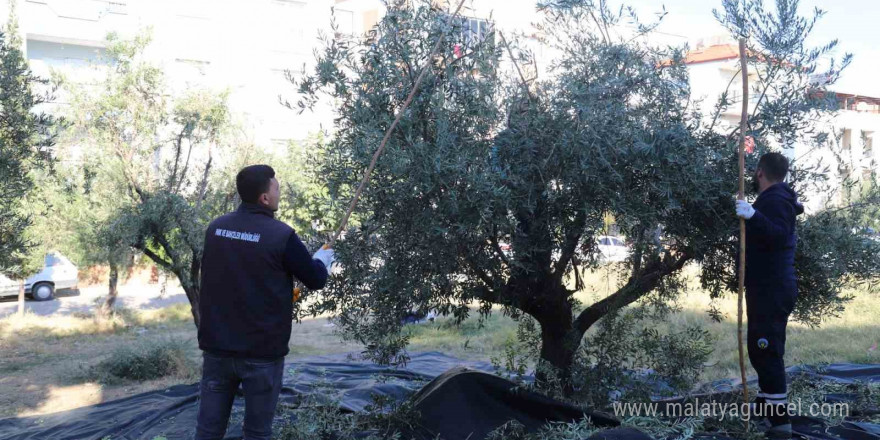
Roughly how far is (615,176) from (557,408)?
83.5 inches

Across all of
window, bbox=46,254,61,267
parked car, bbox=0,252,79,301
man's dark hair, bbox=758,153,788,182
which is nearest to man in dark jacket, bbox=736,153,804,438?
man's dark hair, bbox=758,153,788,182

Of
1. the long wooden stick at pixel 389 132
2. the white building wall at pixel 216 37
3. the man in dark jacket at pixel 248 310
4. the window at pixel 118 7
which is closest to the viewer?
the man in dark jacket at pixel 248 310

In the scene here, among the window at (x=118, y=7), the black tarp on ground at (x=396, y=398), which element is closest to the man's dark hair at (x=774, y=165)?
the black tarp on ground at (x=396, y=398)

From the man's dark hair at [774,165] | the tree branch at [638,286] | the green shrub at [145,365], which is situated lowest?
the green shrub at [145,365]

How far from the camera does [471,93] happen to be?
5.09 m

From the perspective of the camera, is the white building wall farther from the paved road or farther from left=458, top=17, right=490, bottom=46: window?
left=458, top=17, right=490, bottom=46: window

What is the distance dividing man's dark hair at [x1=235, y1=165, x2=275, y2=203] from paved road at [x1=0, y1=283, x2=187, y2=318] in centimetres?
1500

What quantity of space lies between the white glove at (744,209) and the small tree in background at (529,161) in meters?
0.25

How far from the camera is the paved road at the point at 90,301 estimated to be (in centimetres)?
1967

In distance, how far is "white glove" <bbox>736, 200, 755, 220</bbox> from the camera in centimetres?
466

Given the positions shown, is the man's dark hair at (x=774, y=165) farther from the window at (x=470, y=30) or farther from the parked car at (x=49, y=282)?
the parked car at (x=49, y=282)

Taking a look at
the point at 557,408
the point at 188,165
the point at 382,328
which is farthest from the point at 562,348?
the point at 188,165

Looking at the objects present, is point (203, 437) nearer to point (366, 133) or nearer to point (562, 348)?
point (366, 133)

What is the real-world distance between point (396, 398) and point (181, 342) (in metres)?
6.68
